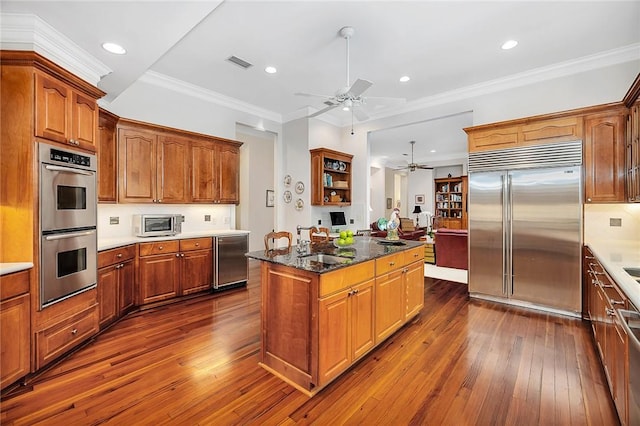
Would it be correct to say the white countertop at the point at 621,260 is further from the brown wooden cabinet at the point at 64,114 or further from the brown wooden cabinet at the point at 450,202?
the brown wooden cabinet at the point at 450,202

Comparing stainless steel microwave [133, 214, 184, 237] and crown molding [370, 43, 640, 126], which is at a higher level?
crown molding [370, 43, 640, 126]

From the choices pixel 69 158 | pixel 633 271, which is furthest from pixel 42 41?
pixel 633 271

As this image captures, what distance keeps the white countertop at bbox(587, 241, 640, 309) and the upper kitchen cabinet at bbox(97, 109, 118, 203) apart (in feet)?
15.4

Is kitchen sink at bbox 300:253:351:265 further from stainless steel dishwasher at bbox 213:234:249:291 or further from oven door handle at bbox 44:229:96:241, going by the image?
stainless steel dishwasher at bbox 213:234:249:291

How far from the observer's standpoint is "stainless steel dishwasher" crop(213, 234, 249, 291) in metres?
4.45

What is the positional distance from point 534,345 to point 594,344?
0.60 m

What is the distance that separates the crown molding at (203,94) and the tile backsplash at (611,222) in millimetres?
5186

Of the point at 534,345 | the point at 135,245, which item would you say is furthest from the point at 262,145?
the point at 534,345

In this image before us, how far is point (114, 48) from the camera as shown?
2.72 metres

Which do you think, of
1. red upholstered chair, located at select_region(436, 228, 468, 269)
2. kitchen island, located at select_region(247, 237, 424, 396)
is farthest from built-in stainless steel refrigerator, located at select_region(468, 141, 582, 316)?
kitchen island, located at select_region(247, 237, 424, 396)

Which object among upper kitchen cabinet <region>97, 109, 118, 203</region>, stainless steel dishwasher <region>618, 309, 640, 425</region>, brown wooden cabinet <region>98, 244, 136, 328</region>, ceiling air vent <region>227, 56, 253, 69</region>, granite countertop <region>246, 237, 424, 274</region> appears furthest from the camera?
ceiling air vent <region>227, 56, 253, 69</region>


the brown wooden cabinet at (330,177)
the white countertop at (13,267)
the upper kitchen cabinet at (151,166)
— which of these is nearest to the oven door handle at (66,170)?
the white countertop at (13,267)

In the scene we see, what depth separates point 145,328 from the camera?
3.26 metres

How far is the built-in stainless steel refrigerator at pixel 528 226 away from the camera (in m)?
3.60
